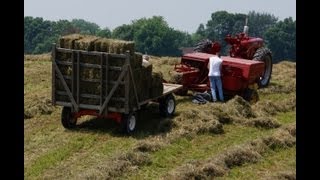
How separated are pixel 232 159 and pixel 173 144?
1.47 meters

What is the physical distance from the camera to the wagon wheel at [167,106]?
41.1 ft

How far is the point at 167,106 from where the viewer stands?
12617 millimetres

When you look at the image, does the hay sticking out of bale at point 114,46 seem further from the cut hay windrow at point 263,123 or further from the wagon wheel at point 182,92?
the wagon wheel at point 182,92

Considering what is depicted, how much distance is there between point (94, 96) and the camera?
36.4ft

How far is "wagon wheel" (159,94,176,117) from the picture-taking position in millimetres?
12539

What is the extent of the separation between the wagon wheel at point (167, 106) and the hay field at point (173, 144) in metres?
0.20

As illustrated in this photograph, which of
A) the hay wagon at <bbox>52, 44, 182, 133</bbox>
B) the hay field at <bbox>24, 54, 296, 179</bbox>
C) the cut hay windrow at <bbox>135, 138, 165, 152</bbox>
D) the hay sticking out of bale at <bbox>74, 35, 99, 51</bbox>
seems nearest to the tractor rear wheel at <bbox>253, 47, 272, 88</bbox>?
the hay field at <bbox>24, 54, 296, 179</bbox>

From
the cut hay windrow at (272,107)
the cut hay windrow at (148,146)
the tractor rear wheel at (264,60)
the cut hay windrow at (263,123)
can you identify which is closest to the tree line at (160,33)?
the tractor rear wheel at (264,60)

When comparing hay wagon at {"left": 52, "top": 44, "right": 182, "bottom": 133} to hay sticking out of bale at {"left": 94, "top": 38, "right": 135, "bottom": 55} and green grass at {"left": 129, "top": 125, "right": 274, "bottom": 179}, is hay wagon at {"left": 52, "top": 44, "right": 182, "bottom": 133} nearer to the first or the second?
hay sticking out of bale at {"left": 94, "top": 38, "right": 135, "bottom": 55}

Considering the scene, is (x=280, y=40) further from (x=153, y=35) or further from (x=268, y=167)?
(x=268, y=167)

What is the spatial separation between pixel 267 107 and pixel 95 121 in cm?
437
